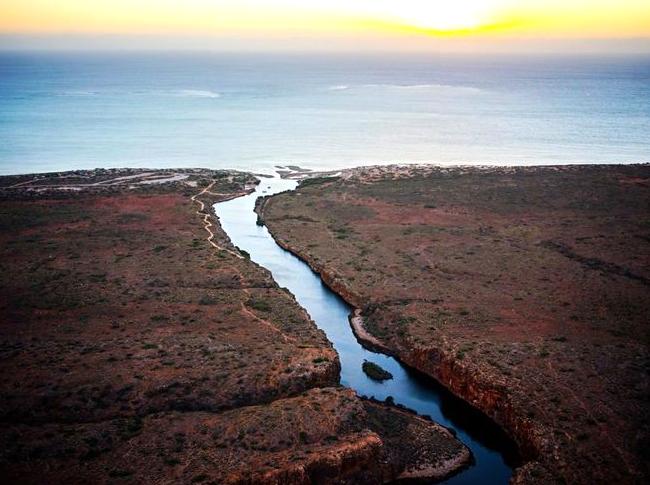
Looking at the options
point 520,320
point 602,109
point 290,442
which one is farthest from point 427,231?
point 602,109

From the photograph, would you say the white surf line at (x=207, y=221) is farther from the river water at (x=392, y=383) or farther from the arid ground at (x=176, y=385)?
the river water at (x=392, y=383)

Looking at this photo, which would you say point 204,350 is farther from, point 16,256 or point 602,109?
point 602,109

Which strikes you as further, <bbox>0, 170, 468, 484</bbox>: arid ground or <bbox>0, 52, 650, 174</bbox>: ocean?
<bbox>0, 52, 650, 174</bbox>: ocean

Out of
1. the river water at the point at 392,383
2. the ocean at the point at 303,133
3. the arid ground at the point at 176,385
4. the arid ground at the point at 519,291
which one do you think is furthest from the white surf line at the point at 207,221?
the ocean at the point at 303,133

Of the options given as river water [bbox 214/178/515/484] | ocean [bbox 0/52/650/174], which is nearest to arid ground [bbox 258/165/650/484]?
river water [bbox 214/178/515/484]

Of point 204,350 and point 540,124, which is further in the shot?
point 540,124

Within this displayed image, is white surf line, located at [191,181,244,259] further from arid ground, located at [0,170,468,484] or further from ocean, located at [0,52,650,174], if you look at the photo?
ocean, located at [0,52,650,174]
